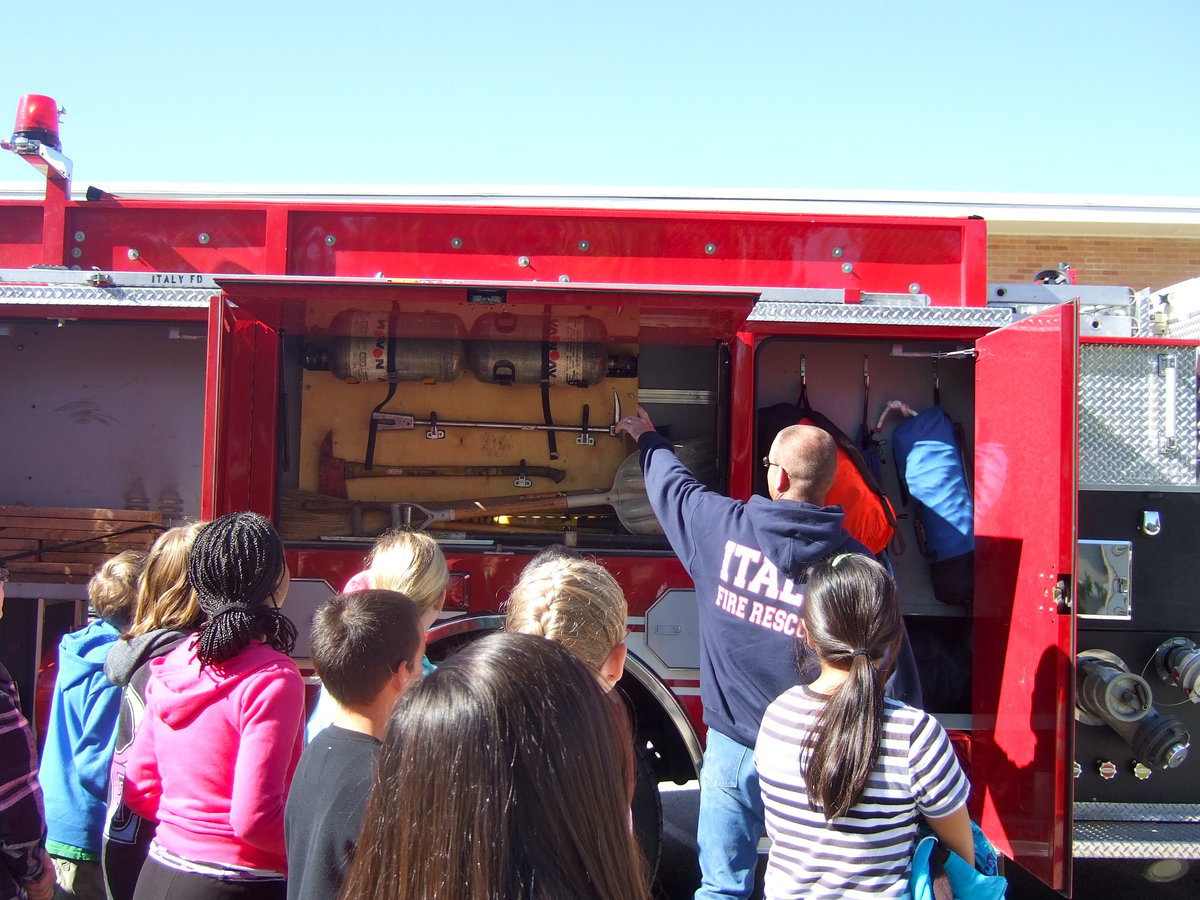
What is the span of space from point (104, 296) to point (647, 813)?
2.89 m

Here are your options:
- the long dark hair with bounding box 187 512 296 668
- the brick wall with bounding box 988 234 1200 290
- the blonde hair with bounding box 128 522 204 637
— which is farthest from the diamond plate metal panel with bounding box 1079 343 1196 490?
the brick wall with bounding box 988 234 1200 290

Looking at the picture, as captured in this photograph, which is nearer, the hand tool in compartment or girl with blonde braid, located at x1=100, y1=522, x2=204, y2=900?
girl with blonde braid, located at x1=100, y1=522, x2=204, y2=900

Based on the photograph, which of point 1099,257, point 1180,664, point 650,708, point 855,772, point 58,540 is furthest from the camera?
point 1099,257

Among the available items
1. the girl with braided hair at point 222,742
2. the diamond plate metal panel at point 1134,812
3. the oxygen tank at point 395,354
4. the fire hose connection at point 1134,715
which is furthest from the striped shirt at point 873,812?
the oxygen tank at point 395,354

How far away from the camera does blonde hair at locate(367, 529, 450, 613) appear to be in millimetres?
2297

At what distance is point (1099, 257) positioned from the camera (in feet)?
37.8

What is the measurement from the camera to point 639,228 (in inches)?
151

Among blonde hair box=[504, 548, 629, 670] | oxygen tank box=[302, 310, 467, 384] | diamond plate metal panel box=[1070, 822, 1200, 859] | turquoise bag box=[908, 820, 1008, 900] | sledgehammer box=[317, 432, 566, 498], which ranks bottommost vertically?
diamond plate metal panel box=[1070, 822, 1200, 859]

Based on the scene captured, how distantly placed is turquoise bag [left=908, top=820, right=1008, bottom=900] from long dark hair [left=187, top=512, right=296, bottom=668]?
1.46m

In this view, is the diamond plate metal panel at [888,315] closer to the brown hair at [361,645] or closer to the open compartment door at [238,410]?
the open compartment door at [238,410]

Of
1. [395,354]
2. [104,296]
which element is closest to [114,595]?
[104,296]

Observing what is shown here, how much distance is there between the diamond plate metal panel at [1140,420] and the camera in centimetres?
354

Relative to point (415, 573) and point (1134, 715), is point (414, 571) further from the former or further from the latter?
point (1134, 715)

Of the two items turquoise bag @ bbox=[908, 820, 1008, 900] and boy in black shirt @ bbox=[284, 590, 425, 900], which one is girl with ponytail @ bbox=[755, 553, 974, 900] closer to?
turquoise bag @ bbox=[908, 820, 1008, 900]
